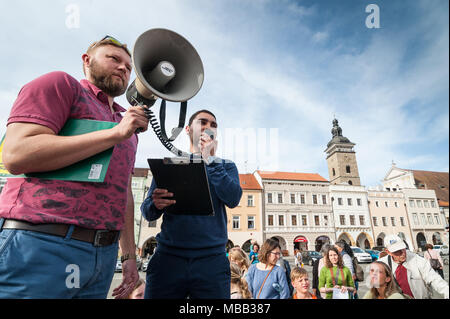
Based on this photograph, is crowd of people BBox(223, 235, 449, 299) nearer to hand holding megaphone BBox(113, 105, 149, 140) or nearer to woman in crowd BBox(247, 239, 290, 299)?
woman in crowd BBox(247, 239, 290, 299)

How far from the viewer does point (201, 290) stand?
1.52m

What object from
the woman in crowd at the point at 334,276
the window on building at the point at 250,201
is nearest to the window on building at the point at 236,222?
the window on building at the point at 250,201

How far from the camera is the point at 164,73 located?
4.74 feet

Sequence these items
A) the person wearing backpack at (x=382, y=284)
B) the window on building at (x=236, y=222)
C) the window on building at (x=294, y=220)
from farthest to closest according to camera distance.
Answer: the window on building at (x=294, y=220)
the window on building at (x=236, y=222)
the person wearing backpack at (x=382, y=284)

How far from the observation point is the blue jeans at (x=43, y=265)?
89cm

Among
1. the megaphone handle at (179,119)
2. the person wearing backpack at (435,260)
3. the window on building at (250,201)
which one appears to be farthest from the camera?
the window on building at (250,201)

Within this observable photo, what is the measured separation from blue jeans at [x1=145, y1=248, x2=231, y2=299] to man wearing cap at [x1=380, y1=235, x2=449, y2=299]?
3734 millimetres

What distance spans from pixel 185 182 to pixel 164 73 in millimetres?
687

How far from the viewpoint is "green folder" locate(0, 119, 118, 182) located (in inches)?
41.4

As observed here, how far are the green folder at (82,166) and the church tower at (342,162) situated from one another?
44766 millimetres

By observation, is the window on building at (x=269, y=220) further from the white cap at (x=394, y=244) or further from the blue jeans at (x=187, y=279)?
the blue jeans at (x=187, y=279)

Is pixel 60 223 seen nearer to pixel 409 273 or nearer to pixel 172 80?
pixel 172 80
